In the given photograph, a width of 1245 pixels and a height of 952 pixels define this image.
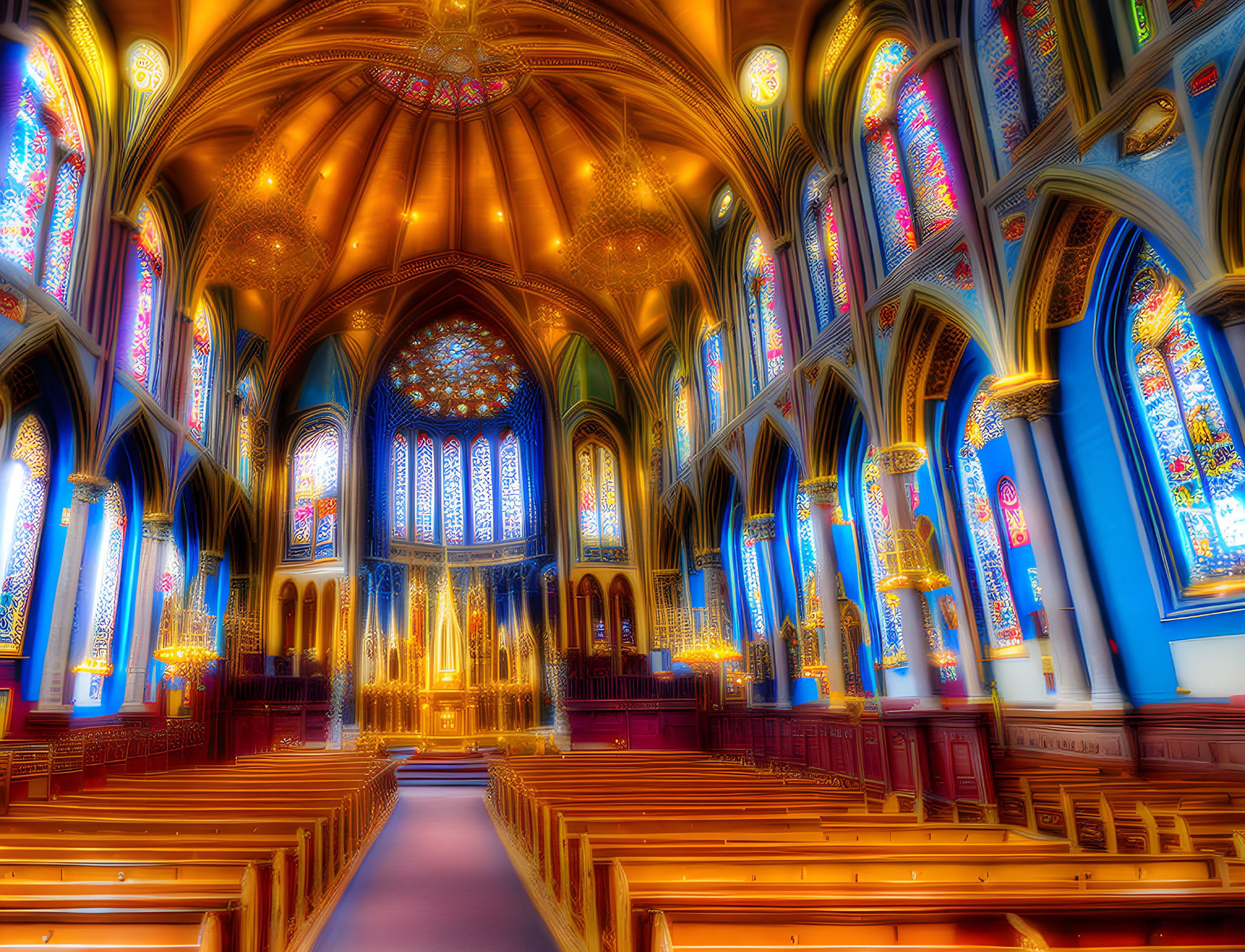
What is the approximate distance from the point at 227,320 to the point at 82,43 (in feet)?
31.5

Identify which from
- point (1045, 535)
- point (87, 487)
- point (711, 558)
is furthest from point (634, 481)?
point (1045, 535)

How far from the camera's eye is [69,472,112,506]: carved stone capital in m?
13.6

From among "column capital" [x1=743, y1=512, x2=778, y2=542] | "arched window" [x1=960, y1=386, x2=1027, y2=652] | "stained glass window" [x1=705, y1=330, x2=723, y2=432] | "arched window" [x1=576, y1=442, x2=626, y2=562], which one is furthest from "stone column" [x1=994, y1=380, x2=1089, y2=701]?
"arched window" [x1=576, y1=442, x2=626, y2=562]

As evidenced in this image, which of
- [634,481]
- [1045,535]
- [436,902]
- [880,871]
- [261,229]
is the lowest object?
[436,902]

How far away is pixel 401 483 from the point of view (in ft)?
95.8

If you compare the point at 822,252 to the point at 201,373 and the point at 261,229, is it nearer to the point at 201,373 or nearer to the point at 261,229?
the point at 261,229

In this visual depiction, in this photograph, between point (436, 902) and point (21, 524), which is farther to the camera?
point (21, 524)

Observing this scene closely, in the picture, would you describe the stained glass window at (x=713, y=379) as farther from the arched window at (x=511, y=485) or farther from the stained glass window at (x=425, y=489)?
the stained glass window at (x=425, y=489)

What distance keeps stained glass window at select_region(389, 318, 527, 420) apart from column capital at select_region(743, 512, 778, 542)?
14.5m

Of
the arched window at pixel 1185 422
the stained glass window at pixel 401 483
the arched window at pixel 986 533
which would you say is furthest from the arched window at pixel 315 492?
the arched window at pixel 1185 422

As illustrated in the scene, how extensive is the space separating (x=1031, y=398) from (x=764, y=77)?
10200 mm

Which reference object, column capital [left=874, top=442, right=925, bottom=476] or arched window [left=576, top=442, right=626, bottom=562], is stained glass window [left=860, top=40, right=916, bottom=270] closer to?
column capital [left=874, top=442, right=925, bottom=476]

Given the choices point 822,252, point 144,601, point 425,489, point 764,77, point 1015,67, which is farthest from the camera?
→ point 425,489

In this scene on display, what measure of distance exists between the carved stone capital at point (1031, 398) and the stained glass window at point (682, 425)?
1260 centimetres
